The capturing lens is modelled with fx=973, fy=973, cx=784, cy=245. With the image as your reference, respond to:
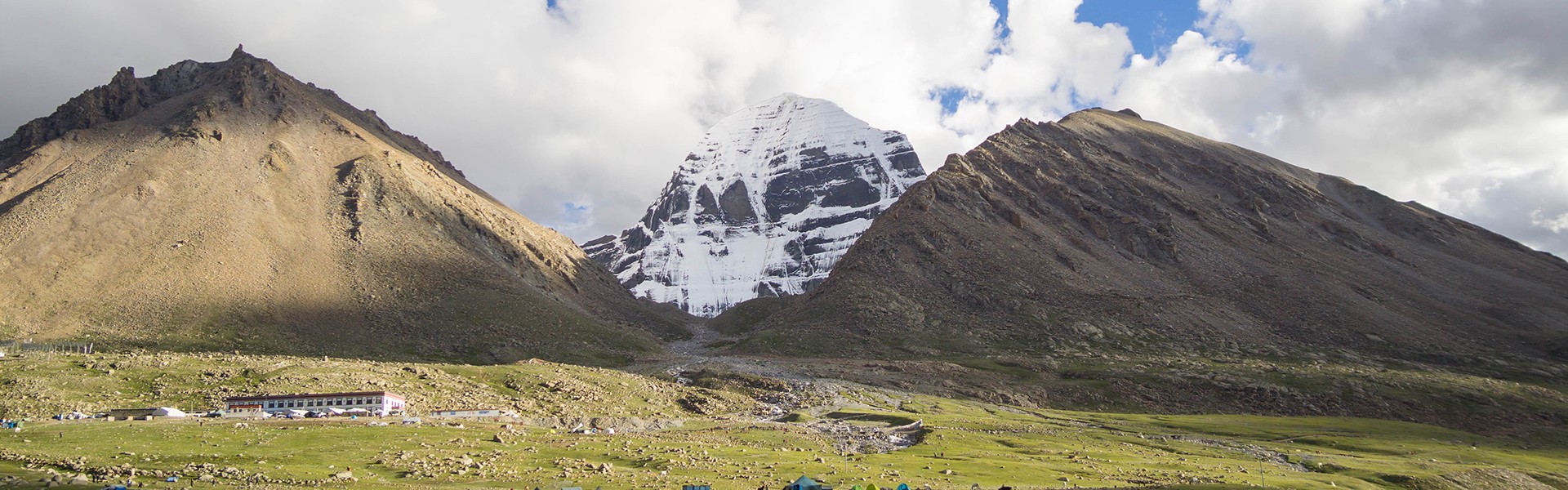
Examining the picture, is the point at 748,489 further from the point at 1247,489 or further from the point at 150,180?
the point at 150,180

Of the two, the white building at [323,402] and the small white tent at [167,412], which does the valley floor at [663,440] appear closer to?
the white building at [323,402]

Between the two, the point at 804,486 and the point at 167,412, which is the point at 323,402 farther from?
the point at 804,486

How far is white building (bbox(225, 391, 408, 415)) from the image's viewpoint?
9012 cm

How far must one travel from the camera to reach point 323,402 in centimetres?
9300

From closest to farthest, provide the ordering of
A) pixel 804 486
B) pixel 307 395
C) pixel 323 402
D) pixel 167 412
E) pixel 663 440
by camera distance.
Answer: pixel 804 486
pixel 663 440
pixel 167 412
pixel 307 395
pixel 323 402

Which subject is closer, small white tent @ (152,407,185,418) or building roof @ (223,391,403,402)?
small white tent @ (152,407,185,418)

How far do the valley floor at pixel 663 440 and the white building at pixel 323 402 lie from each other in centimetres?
429

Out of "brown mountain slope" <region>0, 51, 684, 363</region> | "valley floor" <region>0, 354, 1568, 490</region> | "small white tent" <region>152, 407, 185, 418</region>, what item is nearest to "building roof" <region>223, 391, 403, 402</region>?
"valley floor" <region>0, 354, 1568, 490</region>

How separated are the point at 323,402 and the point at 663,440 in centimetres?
3591

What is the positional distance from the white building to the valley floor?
169 inches

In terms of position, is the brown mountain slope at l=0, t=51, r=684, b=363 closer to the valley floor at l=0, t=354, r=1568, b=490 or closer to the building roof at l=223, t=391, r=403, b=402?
the valley floor at l=0, t=354, r=1568, b=490

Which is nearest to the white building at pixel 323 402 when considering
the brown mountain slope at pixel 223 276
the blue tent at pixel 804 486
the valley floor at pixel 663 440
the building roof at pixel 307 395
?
the building roof at pixel 307 395

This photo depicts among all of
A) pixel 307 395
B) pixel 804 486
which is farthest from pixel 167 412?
pixel 804 486

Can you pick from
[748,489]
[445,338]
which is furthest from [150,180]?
[748,489]
